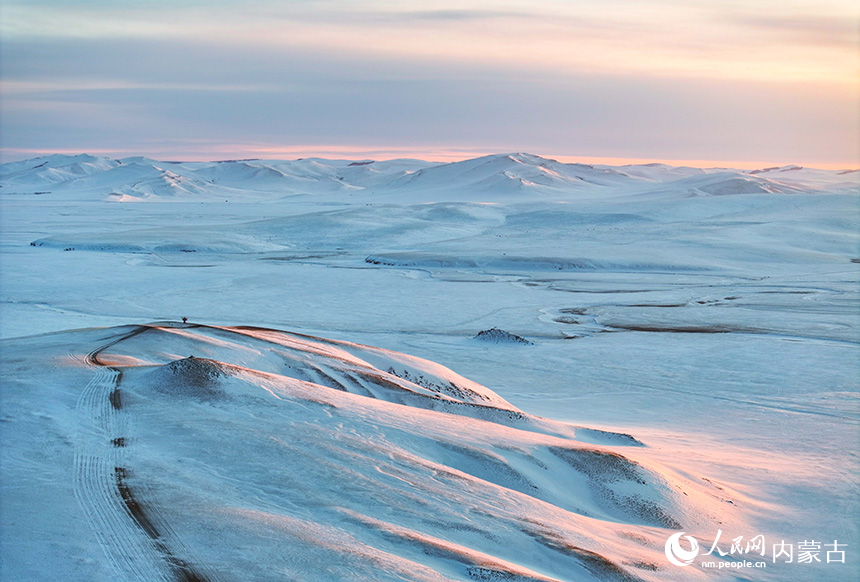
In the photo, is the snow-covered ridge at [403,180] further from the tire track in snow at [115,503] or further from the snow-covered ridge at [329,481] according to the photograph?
the tire track in snow at [115,503]

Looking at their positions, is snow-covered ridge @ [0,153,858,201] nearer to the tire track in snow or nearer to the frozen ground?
the frozen ground

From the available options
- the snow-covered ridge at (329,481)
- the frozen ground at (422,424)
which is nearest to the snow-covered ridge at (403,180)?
the frozen ground at (422,424)

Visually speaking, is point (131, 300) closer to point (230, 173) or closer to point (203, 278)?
point (203, 278)

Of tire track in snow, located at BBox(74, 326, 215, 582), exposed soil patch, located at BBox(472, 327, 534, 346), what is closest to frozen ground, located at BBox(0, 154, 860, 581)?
tire track in snow, located at BBox(74, 326, 215, 582)

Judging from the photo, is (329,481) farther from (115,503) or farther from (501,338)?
(501,338)

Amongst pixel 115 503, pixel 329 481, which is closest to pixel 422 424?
pixel 329 481

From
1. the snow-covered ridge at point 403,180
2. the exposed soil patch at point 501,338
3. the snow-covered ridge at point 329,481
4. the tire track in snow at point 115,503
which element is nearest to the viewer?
the tire track in snow at point 115,503

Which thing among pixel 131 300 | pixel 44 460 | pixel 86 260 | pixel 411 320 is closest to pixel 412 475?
pixel 44 460
